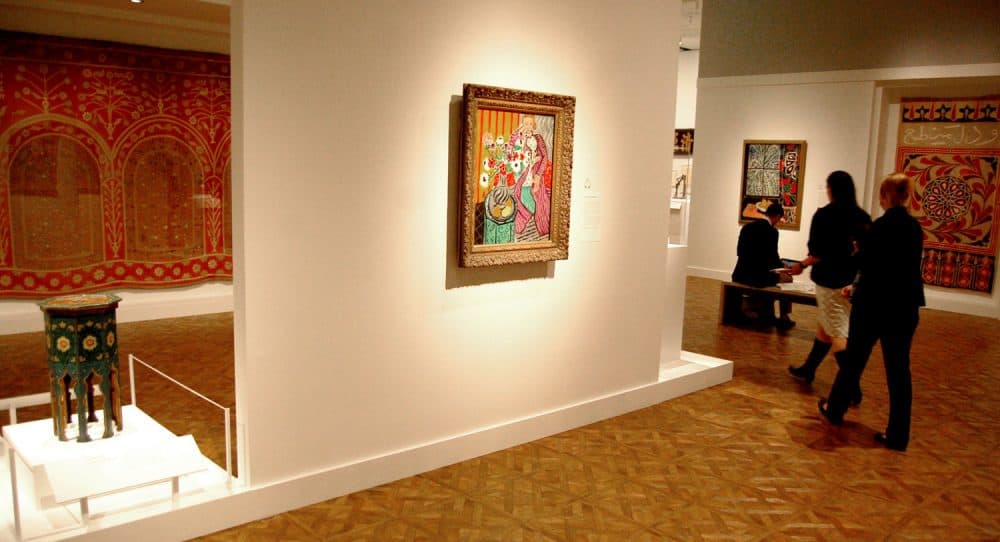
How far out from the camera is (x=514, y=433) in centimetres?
481

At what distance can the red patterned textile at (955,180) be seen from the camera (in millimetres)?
9492

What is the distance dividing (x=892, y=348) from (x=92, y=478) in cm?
427

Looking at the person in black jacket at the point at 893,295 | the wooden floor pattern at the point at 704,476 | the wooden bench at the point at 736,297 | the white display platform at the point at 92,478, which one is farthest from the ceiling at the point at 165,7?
the wooden bench at the point at 736,297

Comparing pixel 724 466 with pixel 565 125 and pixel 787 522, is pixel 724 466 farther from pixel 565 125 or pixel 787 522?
pixel 565 125

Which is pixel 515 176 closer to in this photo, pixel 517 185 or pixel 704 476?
pixel 517 185

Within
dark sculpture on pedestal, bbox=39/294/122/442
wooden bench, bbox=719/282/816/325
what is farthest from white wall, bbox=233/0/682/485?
wooden bench, bbox=719/282/816/325

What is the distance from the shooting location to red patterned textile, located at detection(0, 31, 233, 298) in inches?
284

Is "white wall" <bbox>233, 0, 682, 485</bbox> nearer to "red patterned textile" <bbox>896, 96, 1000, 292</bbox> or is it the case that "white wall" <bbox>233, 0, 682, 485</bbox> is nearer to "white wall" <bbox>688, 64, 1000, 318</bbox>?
"white wall" <bbox>688, 64, 1000, 318</bbox>

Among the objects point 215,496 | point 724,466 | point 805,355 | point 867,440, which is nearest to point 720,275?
point 805,355

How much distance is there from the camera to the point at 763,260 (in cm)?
827

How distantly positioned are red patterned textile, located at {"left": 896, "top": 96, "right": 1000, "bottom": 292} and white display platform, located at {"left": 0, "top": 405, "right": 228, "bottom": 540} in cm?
913

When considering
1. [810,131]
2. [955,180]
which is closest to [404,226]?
[810,131]

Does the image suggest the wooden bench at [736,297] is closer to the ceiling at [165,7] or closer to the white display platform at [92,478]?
the ceiling at [165,7]

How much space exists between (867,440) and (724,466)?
1165 mm
